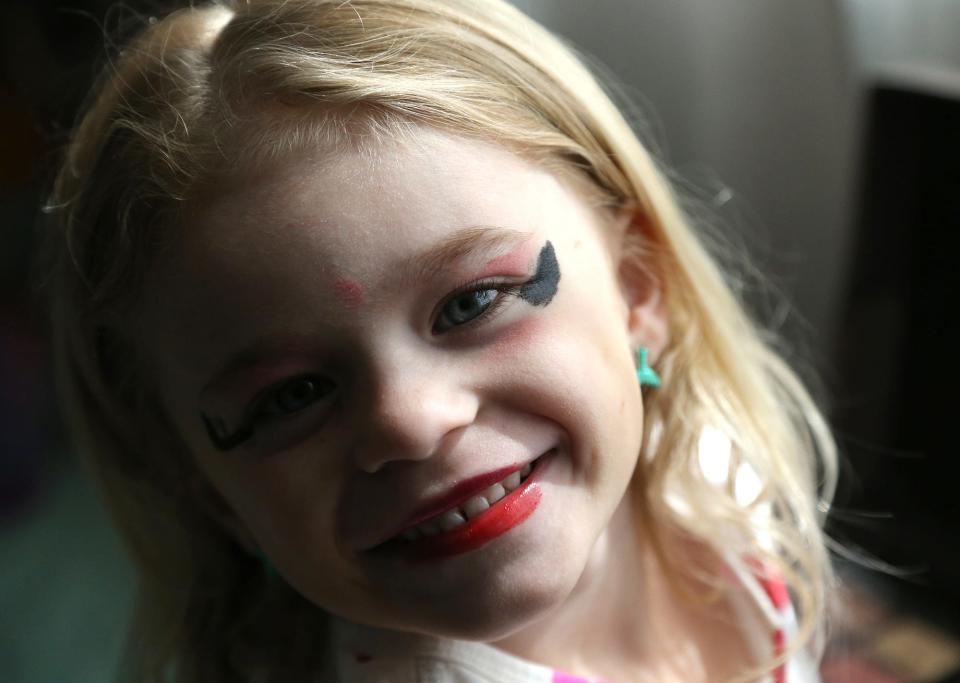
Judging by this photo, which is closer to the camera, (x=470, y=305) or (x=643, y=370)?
(x=470, y=305)

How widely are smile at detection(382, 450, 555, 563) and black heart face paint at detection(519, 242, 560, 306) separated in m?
0.10

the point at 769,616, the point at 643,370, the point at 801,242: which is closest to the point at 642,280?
the point at 643,370

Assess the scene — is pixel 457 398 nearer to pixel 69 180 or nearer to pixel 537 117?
pixel 537 117

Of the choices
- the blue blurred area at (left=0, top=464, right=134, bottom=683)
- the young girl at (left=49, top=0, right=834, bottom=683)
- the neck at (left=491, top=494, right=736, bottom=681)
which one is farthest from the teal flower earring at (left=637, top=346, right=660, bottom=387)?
the blue blurred area at (left=0, top=464, right=134, bottom=683)

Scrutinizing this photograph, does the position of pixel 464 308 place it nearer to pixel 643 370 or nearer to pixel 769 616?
pixel 643 370

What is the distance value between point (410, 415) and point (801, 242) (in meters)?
0.83

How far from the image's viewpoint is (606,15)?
3.78 ft

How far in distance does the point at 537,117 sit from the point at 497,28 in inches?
2.6

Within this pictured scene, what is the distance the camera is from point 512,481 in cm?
60

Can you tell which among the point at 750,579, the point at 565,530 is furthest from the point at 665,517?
the point at 565,530

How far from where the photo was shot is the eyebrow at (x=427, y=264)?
564 millimetres

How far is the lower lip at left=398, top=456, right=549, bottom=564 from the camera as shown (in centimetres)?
59

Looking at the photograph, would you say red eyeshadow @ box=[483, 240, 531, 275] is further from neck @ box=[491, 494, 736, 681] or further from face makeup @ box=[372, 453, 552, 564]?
neck @ box=[491, 494, 736, 681]

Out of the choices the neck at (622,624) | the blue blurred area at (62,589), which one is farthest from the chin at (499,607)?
the blue blurred area at (62,589)
